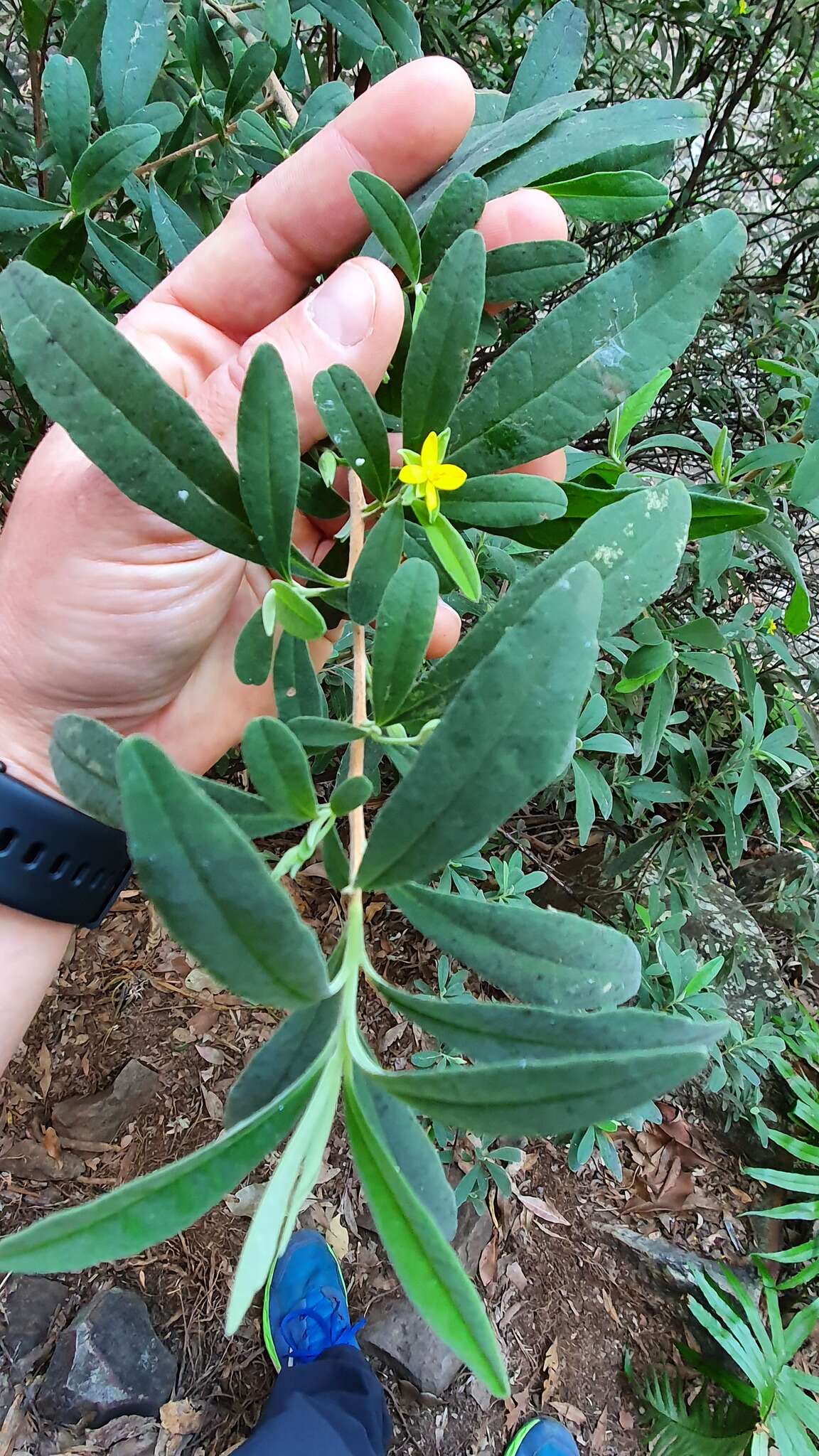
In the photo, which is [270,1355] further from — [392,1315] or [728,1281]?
[728,1281]

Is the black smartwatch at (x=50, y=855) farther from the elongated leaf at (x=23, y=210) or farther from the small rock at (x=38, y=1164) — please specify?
the small rock at (x=38, y=1164)

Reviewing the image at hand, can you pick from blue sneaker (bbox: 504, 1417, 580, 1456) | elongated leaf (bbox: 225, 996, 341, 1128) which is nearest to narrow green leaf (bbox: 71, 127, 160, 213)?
elongated leaf (bbox: 225, 996, 341, 1128)

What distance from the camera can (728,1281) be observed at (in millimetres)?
2195

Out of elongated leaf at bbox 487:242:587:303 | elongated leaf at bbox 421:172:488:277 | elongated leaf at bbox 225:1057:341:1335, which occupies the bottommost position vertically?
elongated leaf at bbox 225:1057:341:1335

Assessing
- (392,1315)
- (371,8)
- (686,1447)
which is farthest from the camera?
(392,1315)

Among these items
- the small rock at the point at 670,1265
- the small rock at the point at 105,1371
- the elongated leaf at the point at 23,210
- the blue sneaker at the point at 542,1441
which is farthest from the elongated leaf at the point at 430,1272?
the blue sneaker at the point at 542,1441

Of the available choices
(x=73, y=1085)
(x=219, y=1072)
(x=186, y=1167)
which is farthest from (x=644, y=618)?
(x=73, y=1085)

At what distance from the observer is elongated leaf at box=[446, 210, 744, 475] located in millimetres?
658

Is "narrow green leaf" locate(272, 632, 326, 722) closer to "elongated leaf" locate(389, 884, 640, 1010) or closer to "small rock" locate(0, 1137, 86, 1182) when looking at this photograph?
"elongated leaf" locate(389, 884, 640, 1010)

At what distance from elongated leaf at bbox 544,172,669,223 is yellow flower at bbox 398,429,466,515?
45 cm

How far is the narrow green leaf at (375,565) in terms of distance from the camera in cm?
62

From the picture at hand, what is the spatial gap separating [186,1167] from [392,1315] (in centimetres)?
236

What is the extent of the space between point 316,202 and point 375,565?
63 cm

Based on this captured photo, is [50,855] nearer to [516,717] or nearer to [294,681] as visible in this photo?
[294,681]
